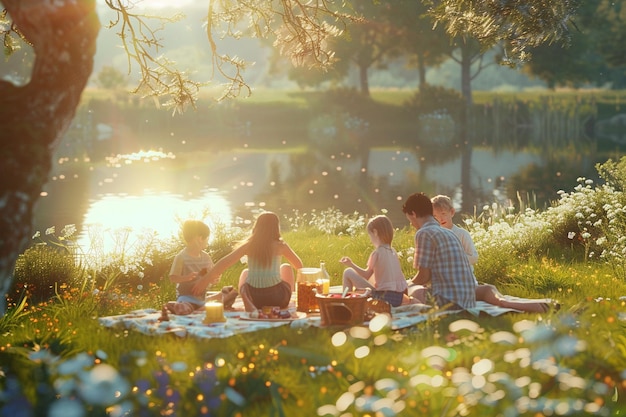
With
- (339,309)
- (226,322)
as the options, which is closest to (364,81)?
(226,322)

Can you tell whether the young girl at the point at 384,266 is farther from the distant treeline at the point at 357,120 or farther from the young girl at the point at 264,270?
the distant treeline at the point at 357,120

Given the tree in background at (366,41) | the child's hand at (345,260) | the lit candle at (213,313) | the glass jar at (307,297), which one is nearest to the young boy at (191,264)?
the lit candle at (213,313)

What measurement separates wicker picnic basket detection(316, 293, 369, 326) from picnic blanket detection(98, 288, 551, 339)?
0.44ft

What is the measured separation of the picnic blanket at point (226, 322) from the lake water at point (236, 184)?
4.96 meters

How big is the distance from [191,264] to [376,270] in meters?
1.96

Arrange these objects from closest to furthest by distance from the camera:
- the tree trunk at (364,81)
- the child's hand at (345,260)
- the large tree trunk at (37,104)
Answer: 1. the large tree trunk at (37,104)
2. the child's hand at (345,260)
3. the tree trunk at (364,81)

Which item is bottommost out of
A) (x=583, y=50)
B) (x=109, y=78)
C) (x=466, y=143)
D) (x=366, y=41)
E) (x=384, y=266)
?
(x=466, y=143)

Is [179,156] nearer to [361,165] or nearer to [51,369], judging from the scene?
[361,165]

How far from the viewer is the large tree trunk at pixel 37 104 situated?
6184 mm

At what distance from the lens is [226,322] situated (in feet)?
28.5

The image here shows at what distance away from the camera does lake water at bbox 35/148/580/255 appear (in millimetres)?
22500

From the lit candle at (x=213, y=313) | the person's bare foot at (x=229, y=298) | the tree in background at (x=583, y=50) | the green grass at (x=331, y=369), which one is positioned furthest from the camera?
the tree in background at (x=583, y=50)

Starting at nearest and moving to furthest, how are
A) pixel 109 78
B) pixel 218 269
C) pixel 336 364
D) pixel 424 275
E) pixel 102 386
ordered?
pixel 102 386 < pixel 336 364 < pixel 424 275 < pixel 218 269 < pixel 109 78

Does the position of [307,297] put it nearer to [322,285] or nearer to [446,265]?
[322,285]
